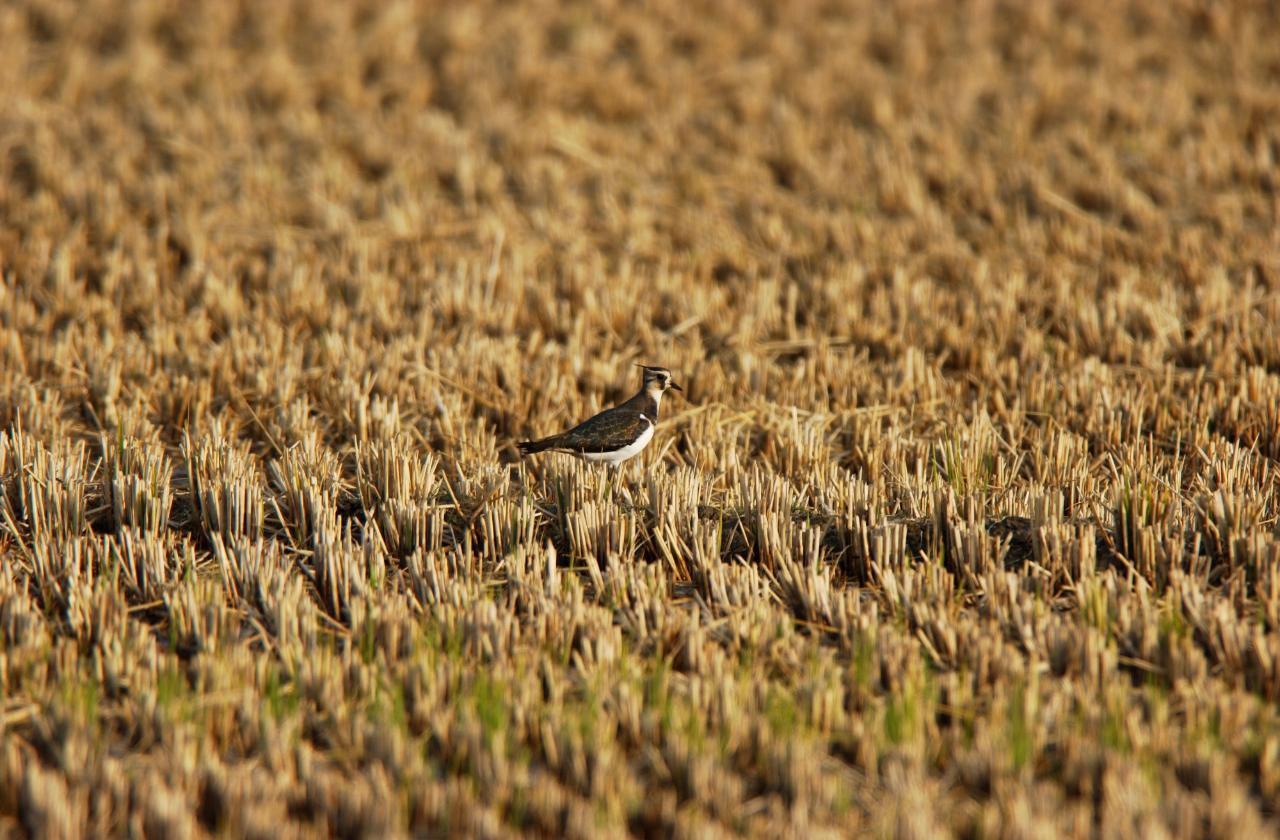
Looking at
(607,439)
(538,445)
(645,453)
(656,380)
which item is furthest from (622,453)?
(645,453)

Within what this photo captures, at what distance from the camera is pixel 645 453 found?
672cm

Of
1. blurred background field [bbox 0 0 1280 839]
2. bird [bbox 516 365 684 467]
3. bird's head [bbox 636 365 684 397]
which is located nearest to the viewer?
blurred background field [bbox 0 0 1280 839]

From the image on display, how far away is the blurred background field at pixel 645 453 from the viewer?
4004 mm

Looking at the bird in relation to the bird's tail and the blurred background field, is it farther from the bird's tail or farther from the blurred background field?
the blurred background field

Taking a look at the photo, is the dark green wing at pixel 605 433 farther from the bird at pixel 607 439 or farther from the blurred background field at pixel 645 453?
the blurred background field at pixel 645 453

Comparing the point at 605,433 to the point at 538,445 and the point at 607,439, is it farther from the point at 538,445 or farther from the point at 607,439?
the point at 538,445

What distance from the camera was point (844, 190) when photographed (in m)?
11.1

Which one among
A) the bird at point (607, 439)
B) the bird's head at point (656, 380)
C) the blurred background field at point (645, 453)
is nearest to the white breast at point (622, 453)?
the bird at point (607, 439)

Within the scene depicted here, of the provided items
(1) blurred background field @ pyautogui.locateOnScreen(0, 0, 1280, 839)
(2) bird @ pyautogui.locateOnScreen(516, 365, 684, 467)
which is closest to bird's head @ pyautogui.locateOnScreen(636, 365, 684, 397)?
(2) bird @ pyautogui.locateOnScreen(516, 365, 684, 467)

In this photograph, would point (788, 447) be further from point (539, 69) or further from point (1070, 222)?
point (539, 69)

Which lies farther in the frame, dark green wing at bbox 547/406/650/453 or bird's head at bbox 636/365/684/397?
bird's head at bbox 636/365/684/397

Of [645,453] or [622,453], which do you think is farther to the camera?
[645,453]

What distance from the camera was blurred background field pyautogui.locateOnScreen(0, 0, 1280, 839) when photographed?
13.1 ft

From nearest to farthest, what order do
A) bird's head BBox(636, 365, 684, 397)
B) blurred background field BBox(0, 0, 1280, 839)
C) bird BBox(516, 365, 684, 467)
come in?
blurred background field BBox(0, 0, 1280, 839) → bird BBox(516, 365, 684, 467) → bird's head BBox(636, 365, 684, 397)
